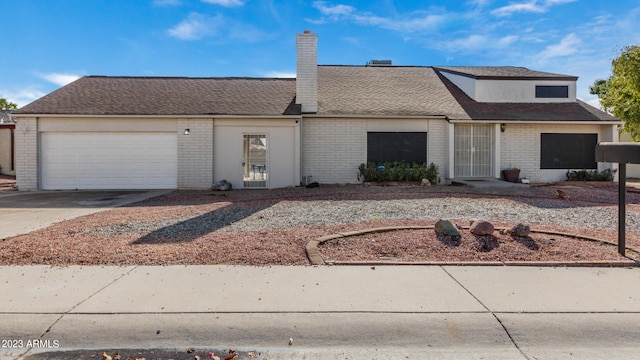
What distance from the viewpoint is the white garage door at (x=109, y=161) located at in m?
15.4

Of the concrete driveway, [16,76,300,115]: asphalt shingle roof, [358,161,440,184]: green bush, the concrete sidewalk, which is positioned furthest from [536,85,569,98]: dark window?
the concrete driveway

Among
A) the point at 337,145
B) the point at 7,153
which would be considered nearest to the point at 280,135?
the point at 337,145

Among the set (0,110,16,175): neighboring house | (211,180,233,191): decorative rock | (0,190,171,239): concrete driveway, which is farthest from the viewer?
(0,110,16,175): neighboring house

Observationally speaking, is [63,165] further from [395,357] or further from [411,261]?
[395,357]

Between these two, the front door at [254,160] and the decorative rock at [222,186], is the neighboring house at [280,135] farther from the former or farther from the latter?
the decorative rock at [222,186]

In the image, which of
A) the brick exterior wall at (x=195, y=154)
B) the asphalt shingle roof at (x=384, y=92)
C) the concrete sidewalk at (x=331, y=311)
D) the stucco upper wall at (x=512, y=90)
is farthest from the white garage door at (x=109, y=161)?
the stucco upper wall at (x=512, y=90)

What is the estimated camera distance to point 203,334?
3.55 metres

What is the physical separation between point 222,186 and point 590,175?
15215 millimetres

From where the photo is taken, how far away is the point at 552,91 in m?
18.2

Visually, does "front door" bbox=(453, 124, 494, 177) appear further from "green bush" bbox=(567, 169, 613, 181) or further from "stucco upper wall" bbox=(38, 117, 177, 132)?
"stucco upper wall" bbox=(38, 117, 177, 132)

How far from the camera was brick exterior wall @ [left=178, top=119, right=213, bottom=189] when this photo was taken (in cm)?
1542

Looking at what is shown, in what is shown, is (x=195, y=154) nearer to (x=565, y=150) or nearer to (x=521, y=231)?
(x=521, y=231)

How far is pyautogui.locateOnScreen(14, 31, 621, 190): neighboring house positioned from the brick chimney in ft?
0.13

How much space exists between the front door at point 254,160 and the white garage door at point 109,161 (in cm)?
277
